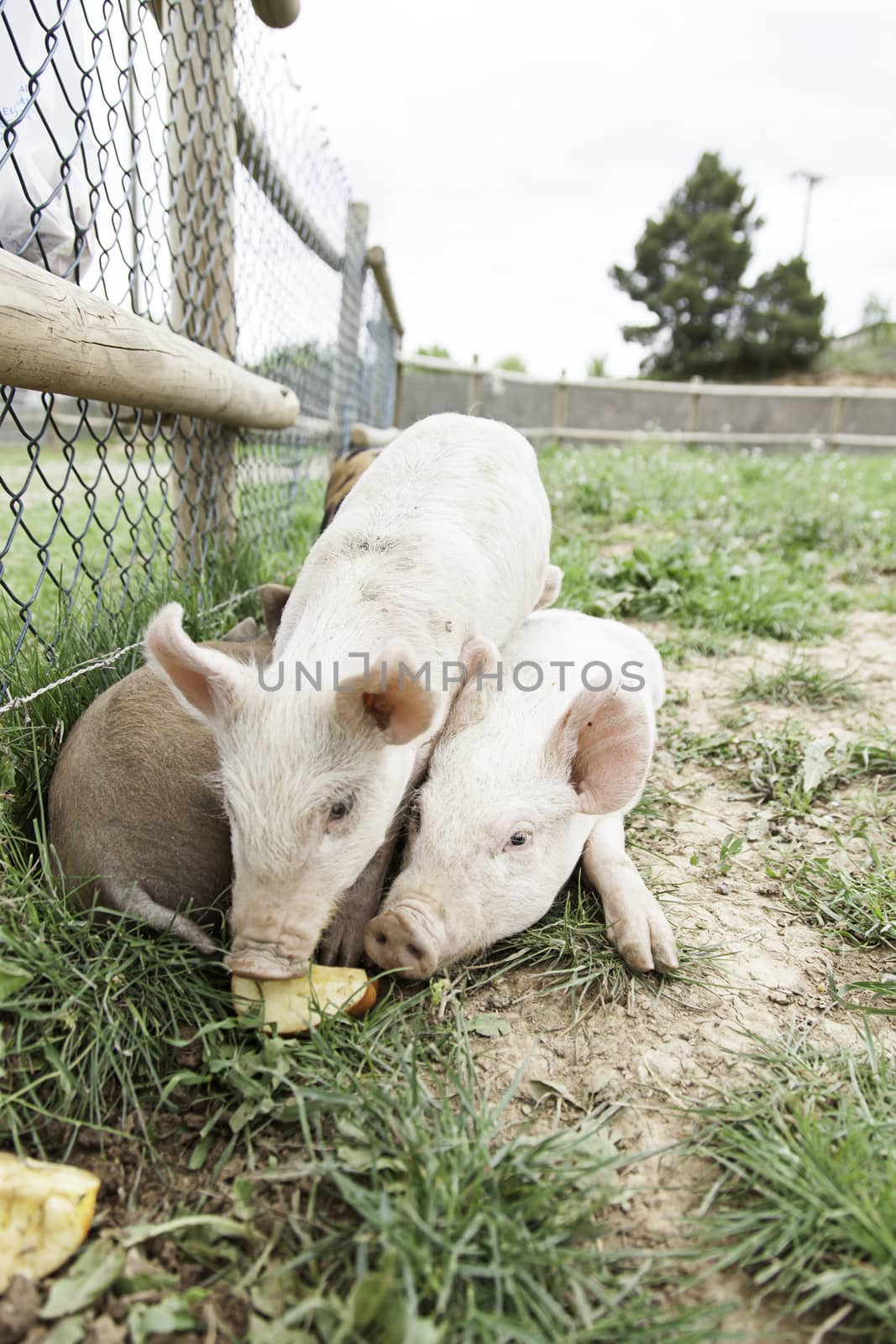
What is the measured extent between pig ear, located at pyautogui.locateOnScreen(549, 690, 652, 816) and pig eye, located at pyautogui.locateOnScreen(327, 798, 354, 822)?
2.16 feet

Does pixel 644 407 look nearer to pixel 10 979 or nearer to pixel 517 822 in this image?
pixel 517 822

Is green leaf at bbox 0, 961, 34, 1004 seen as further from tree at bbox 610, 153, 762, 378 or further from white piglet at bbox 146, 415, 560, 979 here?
tree at bbox 610, 153, 762, 378

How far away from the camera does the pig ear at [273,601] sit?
10.3ft

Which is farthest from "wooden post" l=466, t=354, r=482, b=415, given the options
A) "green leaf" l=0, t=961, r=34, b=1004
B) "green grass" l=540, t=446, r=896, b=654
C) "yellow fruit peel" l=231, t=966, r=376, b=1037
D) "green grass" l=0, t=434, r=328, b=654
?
"green leaf" l=0, t=961, r=34, b=1004

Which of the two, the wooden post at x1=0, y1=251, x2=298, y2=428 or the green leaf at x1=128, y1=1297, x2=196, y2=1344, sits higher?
the wooden post at x1=0, y1=251, x2=298, y2=428

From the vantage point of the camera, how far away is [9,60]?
2328 mm

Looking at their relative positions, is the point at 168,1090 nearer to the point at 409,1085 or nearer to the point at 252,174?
the point at 409,1085

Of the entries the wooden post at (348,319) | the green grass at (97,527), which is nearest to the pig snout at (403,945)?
the green grass at (97,527)

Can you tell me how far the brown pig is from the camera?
208 centimetres

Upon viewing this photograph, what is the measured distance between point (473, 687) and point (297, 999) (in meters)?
0.97

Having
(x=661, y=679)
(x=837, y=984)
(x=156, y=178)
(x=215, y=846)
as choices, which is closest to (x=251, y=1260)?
(x=215, y=846)

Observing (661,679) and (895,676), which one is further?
(895,676)

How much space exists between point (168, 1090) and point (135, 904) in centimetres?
47

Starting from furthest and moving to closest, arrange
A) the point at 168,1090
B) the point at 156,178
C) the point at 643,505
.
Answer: the point at 643,505
the point at 156,178
the point at 168,1090
